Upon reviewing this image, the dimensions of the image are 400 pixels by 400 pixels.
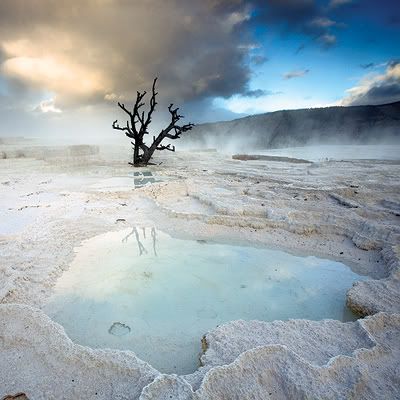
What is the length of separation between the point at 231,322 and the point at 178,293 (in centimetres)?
74

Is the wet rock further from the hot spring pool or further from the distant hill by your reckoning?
the distant hill

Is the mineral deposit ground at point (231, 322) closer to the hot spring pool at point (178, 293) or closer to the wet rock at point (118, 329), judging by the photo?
the wet rock at point (118, 329)

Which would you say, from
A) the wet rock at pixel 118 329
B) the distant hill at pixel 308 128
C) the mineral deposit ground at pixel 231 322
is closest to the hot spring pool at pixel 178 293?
the wet rock at pixel 118 329

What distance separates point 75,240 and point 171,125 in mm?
12163

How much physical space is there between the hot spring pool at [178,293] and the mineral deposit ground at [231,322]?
0.16 meters

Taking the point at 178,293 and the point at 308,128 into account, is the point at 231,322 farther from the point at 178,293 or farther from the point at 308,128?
the point at 308,128

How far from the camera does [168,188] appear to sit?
7.66 metres

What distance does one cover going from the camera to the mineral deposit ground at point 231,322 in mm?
1729

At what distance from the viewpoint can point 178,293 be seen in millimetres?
2916

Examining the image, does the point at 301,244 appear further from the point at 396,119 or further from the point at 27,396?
the point at 396,119

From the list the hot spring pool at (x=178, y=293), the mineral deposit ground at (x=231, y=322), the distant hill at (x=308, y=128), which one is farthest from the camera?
the distant hill at (x=308, y=128)

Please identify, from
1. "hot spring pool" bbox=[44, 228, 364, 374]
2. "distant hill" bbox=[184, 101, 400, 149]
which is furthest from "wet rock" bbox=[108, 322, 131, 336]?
"distant hill" bbox=[184, 101, 400, 149]

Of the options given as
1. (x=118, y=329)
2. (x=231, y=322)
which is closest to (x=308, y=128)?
(x=231, y=322)

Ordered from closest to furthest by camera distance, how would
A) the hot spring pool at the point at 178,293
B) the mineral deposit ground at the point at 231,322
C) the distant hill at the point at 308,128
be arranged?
the mineral deposit ground at the point at 231,322, the hot spring pool at the point at 178,293, the distant hill at the point at 308,128
